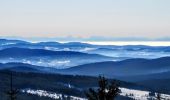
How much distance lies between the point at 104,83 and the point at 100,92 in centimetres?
87

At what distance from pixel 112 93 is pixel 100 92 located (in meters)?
0.81

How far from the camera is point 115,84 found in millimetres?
32406

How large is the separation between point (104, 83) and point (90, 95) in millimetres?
1267

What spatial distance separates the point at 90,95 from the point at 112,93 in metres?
1.56

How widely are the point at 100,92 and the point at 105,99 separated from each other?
580mm

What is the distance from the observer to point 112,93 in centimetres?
3173

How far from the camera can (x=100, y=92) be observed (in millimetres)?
31719

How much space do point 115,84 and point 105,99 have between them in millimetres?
1444

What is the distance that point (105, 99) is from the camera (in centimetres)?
3159

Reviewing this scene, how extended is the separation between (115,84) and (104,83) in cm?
77

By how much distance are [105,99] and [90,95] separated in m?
1.18
